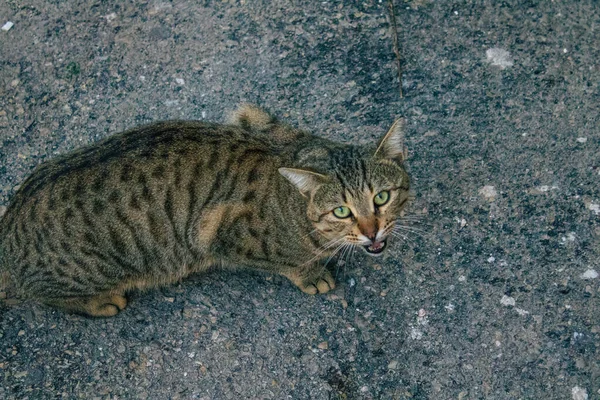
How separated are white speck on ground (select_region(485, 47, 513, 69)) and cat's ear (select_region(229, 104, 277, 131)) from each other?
5.12 ft

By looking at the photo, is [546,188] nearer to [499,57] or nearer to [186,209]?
[499,57]

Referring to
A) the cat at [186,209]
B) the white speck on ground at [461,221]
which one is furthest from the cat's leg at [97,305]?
the white speck on ground at [461,221]

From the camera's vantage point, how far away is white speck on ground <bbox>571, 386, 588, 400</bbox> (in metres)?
3.23

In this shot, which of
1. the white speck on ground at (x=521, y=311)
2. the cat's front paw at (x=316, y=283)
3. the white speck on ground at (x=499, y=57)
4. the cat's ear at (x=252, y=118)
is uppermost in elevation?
the cat's ear at (x=252, y=118)

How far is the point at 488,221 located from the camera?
3.87 metres

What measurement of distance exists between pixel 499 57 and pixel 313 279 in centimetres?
205

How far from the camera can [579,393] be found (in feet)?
10.6

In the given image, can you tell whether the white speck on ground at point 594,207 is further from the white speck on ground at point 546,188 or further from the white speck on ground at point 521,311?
the white speck on ground at point 521,311

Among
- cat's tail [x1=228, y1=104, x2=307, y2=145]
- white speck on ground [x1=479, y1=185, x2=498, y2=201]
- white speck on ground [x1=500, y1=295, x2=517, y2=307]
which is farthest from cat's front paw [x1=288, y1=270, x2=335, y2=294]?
white speck on ground [x1=479, y1=185, x2=498, y2=201]

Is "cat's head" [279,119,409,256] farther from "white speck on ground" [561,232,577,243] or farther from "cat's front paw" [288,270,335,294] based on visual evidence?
"white speck on ground" [561,232,577,243]

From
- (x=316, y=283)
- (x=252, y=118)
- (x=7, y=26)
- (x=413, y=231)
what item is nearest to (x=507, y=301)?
(x=413, y=231)

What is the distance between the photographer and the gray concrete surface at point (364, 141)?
344 cm

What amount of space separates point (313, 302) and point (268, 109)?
1444mm

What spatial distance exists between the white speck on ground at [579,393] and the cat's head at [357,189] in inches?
44.0
